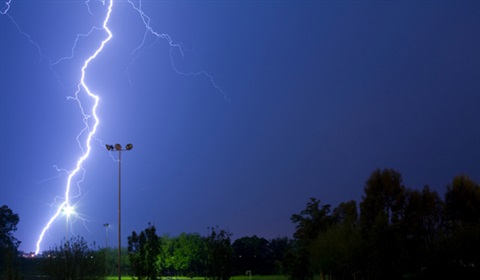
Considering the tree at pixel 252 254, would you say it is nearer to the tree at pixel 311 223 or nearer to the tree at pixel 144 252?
the tree at pixel 311 223

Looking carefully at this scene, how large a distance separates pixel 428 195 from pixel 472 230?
12.3 m

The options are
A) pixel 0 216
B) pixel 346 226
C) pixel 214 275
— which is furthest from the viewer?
pixel 0 216

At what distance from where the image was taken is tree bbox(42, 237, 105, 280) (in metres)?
19.8

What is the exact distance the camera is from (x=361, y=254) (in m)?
25.2

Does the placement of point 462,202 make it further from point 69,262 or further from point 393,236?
point 69,262

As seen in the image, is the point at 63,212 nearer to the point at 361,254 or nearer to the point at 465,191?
the point at 361,254

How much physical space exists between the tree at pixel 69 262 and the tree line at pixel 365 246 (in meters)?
0.04

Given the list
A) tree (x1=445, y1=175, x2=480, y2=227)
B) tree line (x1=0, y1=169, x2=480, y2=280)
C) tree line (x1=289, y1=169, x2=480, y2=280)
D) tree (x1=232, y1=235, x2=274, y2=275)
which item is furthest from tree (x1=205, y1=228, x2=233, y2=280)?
tree (x1=232, y1=235, x2=274, y2=275)

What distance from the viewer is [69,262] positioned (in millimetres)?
19859

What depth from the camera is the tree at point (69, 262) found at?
1984 cm

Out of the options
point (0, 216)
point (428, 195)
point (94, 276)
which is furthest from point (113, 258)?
point (94, 276)

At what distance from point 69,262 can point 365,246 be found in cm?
1305

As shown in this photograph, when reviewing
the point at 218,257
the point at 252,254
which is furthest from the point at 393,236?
the point at 252,254

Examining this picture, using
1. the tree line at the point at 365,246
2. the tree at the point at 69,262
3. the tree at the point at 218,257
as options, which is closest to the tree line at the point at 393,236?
the tree line at the point at 365,246
